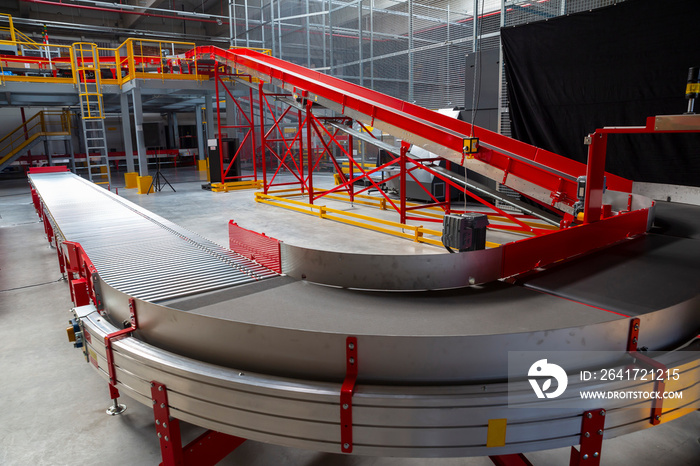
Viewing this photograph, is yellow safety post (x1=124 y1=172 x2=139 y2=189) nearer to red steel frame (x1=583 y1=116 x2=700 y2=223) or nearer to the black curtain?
the black curtain

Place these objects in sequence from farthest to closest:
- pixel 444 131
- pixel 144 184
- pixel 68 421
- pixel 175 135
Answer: pixel 175 135 → pixel 144 184 → pixel 444 131 → pixel 68 421

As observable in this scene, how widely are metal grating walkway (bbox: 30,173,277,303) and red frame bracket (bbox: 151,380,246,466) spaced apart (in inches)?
17.5

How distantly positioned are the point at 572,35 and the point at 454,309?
23.2 feet

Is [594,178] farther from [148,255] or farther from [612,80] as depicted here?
[612,80]

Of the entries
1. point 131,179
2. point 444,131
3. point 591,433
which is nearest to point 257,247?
point 591,433

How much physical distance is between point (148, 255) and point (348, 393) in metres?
1.90

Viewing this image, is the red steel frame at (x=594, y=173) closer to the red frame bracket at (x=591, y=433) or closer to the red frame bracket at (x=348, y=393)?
the red frame bracket at (x=591, y=433)

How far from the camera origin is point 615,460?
2.43m

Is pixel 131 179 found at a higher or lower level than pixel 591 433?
higher

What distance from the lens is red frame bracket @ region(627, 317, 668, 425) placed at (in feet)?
5.48

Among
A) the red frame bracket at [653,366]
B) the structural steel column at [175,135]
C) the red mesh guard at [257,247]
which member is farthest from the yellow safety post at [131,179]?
the red frame bracket at [653,366]

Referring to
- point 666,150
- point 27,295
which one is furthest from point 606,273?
point 27,295

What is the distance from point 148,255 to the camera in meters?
2.90

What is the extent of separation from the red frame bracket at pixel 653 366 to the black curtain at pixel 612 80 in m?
5.69
